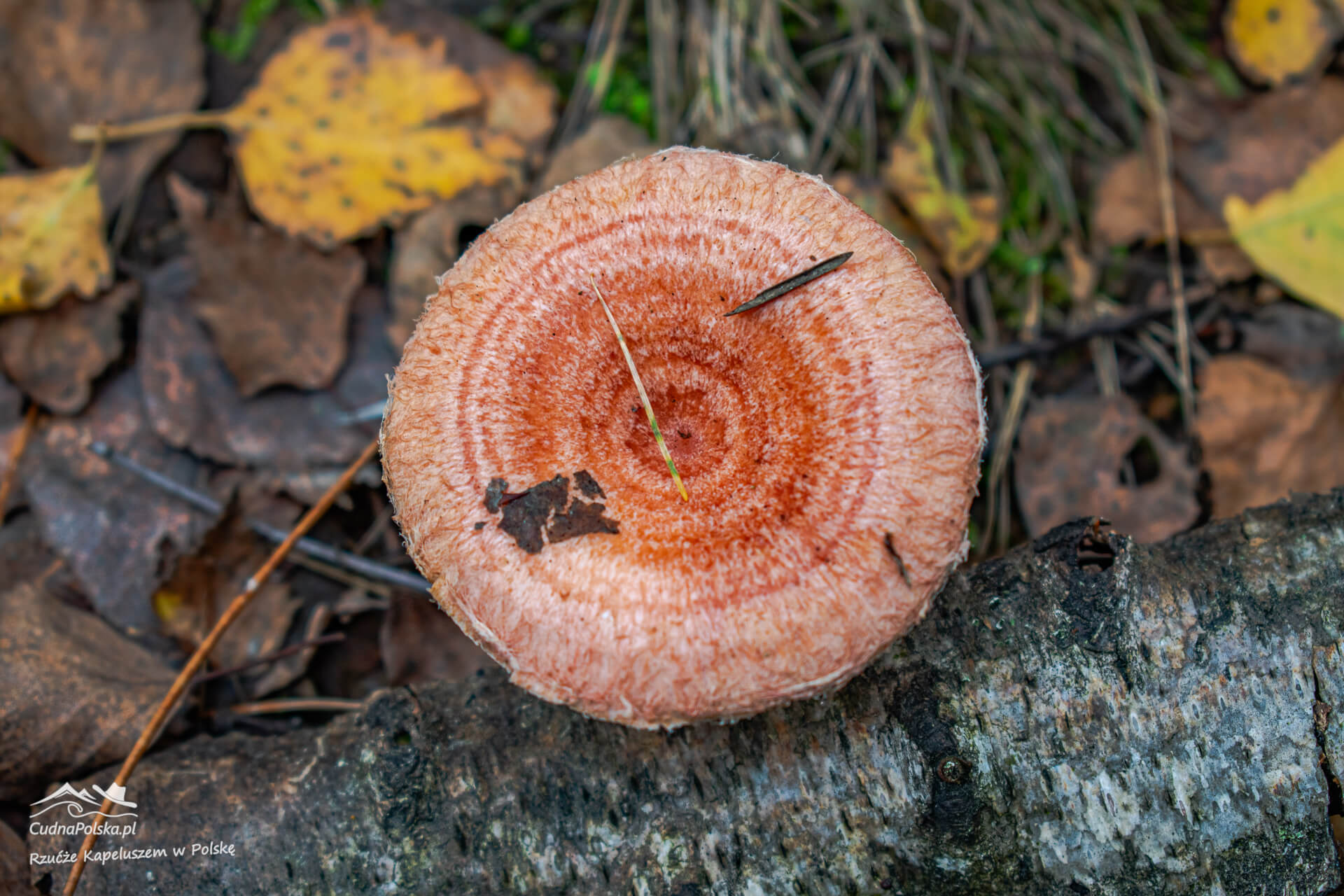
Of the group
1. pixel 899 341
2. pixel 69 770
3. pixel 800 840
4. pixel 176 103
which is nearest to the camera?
pixel 899 341

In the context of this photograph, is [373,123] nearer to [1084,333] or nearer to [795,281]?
[795,281]

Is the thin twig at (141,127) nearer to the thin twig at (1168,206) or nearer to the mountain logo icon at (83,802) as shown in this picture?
the mountain logo icon at (83,802)

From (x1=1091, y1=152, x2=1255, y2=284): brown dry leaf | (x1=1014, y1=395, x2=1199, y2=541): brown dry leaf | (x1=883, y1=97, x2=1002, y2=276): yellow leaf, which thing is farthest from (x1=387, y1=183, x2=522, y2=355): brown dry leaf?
(x1=1091, y1=152, x2=1255, y2=284): brown dry leaf

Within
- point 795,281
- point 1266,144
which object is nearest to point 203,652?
point 795,281

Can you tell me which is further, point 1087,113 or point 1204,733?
point 1087,113

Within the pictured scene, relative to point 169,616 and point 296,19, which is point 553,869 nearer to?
point 169,616

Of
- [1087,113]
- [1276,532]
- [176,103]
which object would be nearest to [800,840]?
[1276,532]

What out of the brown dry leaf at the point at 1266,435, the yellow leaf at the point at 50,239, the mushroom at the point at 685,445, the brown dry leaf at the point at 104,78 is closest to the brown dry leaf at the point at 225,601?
the yellow leaf at the point at 50,239
